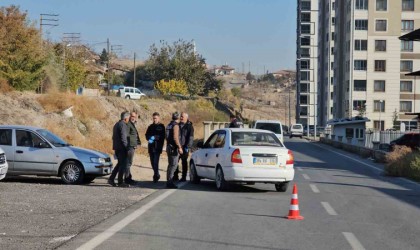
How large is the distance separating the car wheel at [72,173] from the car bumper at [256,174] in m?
3.98

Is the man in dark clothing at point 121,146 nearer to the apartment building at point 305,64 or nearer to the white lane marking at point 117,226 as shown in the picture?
the white lane marking at point 117,226

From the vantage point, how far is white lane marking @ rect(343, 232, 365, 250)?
29.2 feet

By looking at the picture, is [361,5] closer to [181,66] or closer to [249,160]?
[181,66]

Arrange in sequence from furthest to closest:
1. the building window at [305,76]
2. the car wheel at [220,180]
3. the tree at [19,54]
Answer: the building window at [305,76], the tree at [19,54], the car wheel at [220,180]

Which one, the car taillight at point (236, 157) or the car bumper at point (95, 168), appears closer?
the car taillight at point (236, 157)

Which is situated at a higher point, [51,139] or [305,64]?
[305,64]

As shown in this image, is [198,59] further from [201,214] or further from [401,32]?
[201,214]

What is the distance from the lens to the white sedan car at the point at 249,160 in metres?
15.7

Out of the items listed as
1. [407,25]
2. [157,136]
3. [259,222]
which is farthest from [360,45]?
[259,222]

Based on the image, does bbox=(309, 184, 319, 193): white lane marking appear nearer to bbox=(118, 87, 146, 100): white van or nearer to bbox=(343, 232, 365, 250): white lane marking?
bbox=(343, 232, 365, 250): white lane marking

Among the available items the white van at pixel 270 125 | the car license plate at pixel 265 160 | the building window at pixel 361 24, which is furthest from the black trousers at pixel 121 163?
the building window at pixel 361 24

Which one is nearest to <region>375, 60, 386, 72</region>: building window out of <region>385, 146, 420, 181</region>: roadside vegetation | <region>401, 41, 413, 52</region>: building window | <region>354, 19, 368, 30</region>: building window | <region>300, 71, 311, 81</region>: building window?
<region>401, 41, 413, 52</region>: building window

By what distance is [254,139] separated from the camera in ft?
54.7

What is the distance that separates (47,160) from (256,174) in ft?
18.1
